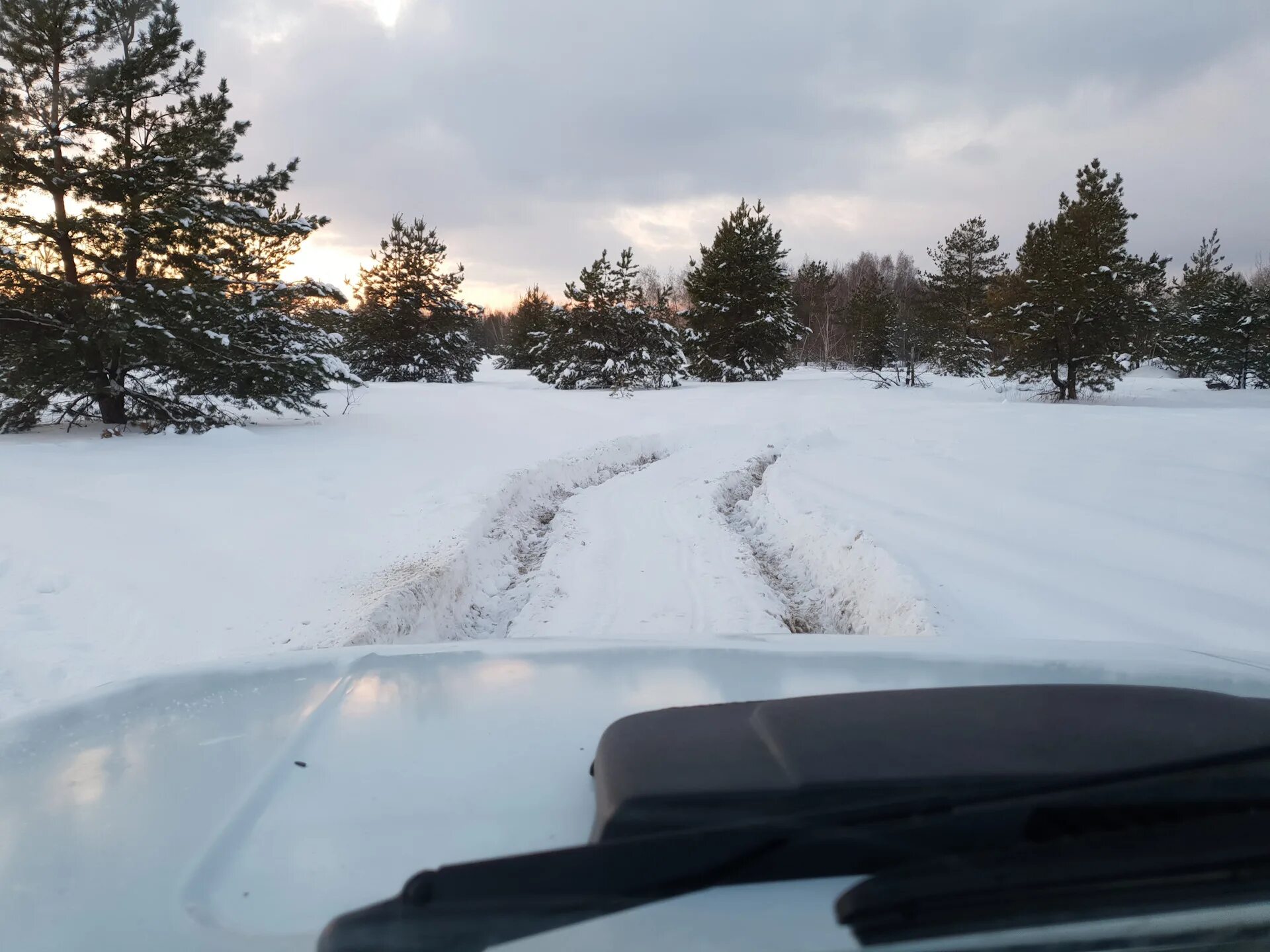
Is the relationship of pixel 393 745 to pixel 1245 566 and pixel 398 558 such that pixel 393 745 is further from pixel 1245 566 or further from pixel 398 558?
pixel 1245 566

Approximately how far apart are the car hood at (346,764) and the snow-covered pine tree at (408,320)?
33.2 m

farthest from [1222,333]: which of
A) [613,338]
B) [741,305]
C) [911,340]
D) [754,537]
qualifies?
[754,537]

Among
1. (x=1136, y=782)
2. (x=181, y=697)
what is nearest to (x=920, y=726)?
(x=1136, y=782)

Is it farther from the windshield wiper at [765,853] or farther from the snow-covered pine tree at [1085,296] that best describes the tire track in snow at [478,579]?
the snow-covered pine tree at [1085,296]

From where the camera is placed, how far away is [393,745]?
1.49 m

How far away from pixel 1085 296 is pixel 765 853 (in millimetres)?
24764

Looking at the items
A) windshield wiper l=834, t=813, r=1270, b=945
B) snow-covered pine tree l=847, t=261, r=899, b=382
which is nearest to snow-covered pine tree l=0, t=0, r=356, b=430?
windshield wiper l=834, t=813, r=1270, b=945

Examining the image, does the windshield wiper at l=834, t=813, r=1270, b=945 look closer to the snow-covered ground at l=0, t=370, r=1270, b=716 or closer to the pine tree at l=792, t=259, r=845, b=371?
the snow-covered ground at l=0, t=370, r=1270, b=716

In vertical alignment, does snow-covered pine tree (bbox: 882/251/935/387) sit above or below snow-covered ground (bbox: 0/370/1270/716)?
above

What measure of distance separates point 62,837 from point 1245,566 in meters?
6.46

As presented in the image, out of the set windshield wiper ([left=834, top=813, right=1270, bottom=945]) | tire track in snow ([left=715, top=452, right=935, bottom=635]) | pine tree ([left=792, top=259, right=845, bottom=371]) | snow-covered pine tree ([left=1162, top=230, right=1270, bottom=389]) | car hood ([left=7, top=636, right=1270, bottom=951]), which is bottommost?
tire track in snow ([left=715, top=452, right=935, bottom=635])

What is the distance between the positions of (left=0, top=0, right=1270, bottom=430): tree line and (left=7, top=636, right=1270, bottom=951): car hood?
1116 cm

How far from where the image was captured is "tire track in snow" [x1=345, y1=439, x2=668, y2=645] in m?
4.61

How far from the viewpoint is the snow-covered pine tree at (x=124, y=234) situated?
10.6 m
